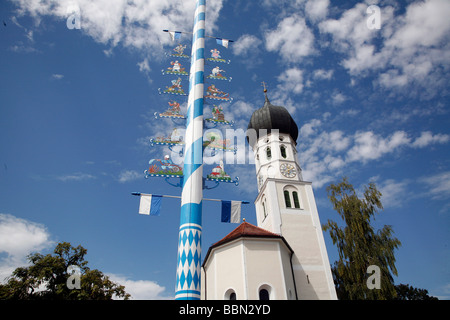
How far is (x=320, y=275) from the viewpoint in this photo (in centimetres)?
1900

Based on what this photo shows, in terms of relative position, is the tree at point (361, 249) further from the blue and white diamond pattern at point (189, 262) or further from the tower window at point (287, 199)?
the blue and white diamond pattern at point (189, 262)

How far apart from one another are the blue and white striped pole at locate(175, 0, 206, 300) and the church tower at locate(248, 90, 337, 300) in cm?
1211

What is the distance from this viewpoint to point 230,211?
1141cm

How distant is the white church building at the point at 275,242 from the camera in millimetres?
15156

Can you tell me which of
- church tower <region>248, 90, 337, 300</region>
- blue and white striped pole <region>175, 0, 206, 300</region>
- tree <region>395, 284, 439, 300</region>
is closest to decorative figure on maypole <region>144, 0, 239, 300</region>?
blue and white striped pole <region>175, 0, 206, 300</region>

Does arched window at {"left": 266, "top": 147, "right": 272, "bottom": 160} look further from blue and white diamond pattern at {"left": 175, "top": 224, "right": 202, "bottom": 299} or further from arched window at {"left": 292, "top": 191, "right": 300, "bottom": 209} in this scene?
blue and white diamond pattern at {"left": 175, "top": 224, "right": 202, "bottom": 299}

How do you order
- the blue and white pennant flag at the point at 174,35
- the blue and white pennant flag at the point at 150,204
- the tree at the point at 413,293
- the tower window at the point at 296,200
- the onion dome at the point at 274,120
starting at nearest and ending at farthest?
1. the blue and white pennant flag at the point at 150,204
2. the blue and white pennant flag at the point at 174,35
3. the tower window at the point at 296,200
4. the onion dome at the point at 274,120
5. the tree at the point at 413,293

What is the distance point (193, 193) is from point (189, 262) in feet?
7.69

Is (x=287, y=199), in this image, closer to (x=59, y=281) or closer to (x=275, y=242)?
(x=275, y=242)

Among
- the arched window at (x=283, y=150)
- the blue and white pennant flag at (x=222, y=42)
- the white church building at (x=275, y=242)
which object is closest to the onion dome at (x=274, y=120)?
the white church building at (x=275, y=242)

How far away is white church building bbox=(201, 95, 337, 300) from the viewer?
15156mm

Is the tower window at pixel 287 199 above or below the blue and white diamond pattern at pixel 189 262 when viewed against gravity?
above
